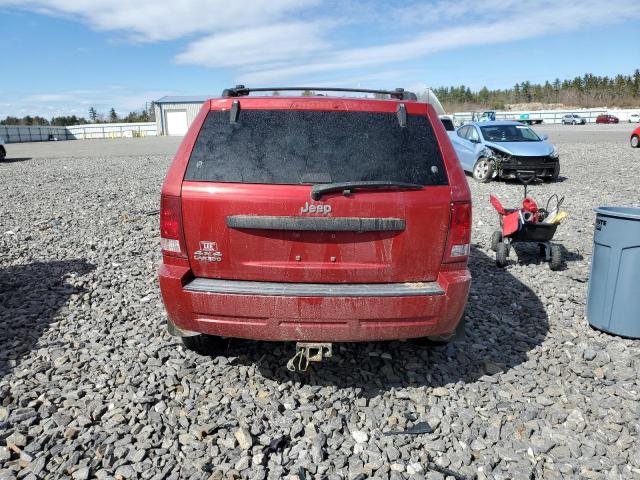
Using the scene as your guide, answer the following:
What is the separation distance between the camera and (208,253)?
3.12 metres

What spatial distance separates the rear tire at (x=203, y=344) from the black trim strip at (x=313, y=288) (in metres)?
0.78

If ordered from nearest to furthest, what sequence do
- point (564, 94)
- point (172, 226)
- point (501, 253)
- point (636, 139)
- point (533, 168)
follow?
point (172, 226), point (501, 253), point (533, 168), point (636, 139), point (564, 94)

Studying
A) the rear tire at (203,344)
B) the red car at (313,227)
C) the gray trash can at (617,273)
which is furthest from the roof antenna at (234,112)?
the gray trash can at (617,273)

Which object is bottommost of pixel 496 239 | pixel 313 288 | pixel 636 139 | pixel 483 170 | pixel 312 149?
pixel 496 239

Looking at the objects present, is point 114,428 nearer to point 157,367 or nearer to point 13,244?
point 157,367

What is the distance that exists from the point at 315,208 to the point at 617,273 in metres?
2.91

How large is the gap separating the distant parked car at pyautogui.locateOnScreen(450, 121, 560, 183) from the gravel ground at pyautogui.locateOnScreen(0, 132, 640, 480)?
8.54 m

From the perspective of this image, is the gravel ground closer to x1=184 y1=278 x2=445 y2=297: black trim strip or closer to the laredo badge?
x1=184 y1=278 x2=445 y2=297: black trim strip

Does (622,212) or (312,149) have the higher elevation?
(312,149)

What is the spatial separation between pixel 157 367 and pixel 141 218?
5.78m

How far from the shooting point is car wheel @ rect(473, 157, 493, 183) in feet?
45.9

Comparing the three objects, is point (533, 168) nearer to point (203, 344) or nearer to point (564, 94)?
point (203, 344)

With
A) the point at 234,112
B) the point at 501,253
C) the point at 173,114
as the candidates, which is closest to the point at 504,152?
the point at 501,253

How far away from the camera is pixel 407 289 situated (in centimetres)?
312
